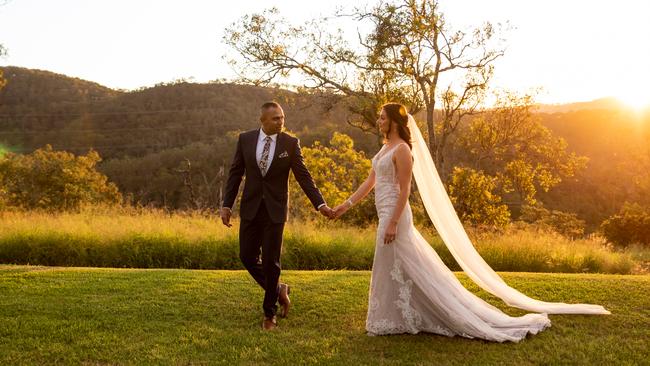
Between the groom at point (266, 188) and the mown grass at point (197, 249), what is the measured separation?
20.5ft

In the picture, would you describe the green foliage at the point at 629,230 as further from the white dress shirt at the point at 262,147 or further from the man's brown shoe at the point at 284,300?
the white dress shirt at the point at 262,147

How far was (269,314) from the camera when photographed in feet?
20.0

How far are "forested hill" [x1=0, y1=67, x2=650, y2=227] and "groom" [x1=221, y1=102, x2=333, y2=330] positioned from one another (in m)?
43.7

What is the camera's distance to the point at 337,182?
81.7ft

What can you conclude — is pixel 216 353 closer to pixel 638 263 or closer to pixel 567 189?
pixel 638 263

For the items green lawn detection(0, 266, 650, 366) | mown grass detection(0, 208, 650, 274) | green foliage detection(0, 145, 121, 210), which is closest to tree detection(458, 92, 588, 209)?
mown grass detection(0, 208, 650, 274)

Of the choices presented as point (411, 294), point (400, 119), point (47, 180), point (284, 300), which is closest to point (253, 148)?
point (400, 119)

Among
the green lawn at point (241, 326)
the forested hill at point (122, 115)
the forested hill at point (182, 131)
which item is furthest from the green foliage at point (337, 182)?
the forested hill at point (122, 115)

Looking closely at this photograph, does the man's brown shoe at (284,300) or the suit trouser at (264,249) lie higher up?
the suit trouser at (264,249)

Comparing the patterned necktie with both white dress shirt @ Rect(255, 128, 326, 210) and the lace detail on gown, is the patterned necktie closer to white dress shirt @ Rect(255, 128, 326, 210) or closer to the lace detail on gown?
white dress shirt @ Rect(255, 128, 326, 210)

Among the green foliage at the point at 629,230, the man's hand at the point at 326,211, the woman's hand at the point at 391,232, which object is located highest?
A: the man's hand at the point at 326,211

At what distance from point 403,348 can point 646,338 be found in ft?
8.79

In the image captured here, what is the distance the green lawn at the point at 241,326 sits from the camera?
5238 millimetres

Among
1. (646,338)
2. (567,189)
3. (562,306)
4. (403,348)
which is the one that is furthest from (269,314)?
(567,189)
